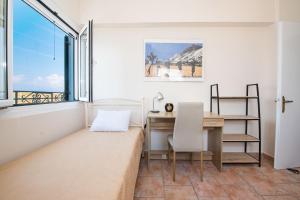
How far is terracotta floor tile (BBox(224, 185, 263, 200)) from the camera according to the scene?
1941 mm

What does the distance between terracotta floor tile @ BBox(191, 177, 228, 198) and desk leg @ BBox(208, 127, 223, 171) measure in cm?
34

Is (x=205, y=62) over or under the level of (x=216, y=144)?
over

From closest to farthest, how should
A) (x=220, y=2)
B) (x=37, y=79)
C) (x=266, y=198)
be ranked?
(x=266, y=198) → (x=37, y=79) → (x=220, y=2)

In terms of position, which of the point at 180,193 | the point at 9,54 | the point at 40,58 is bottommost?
the point at 180,193

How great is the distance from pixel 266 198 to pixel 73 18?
3447 millimetres

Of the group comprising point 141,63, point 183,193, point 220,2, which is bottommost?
point 183,193

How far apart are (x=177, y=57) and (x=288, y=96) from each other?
5.57ft

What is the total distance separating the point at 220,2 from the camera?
9.58 ft

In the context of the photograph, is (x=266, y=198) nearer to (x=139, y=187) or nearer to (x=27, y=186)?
(x=139, y=187)

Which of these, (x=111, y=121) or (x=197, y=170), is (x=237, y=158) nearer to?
(x=197, y=170)

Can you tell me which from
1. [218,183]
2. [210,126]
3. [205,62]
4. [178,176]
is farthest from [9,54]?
[205,62]

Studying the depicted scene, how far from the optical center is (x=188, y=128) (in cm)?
229

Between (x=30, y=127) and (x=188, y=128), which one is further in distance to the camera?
(x=188, y=128)

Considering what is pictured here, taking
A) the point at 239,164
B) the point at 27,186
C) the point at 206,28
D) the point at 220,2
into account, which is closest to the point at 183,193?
the point at 239,164
